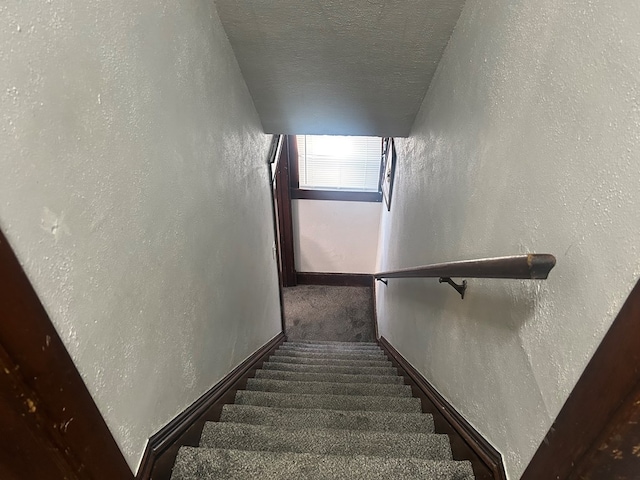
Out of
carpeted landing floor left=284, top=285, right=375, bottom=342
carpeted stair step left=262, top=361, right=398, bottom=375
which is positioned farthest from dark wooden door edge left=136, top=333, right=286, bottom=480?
carpeted landing floor left=284, top=285, right=375, bottom=342

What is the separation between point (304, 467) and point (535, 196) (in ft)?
3.07

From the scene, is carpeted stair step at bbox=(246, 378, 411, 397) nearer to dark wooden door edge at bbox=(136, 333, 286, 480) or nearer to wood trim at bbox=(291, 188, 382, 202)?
dark wooden door edge at bbox=(136, 333, 286, 480)

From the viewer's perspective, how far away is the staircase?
102 cm

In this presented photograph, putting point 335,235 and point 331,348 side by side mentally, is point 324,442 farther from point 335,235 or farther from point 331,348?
point 335,235

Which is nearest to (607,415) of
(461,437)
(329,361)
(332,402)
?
(461,437)

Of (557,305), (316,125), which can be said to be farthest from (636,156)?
(316,125)

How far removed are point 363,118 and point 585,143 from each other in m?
1.92

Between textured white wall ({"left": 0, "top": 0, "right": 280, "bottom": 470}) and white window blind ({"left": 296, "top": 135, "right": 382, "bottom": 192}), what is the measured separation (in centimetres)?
323

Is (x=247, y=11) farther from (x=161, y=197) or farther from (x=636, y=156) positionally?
(x=636, y=156)

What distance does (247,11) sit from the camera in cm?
148

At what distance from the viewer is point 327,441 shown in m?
1.22

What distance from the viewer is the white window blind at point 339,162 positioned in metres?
4.73

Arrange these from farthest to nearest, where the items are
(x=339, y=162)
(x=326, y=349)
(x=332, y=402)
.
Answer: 1. (x=339, y=162)
2. (x=326, y=349)
3. (x=332, y=402)

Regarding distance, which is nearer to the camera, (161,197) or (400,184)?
(161,197)
